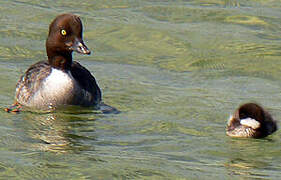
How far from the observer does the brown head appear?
1093cm

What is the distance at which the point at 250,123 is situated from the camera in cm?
998

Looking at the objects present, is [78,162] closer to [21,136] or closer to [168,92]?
[21,136]

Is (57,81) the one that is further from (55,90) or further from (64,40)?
(64,40)

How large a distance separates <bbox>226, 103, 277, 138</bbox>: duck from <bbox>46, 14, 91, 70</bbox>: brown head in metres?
2.19

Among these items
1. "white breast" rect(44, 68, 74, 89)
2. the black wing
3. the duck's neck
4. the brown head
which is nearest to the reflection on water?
"white breast" rect(44, 68, 74, 89)

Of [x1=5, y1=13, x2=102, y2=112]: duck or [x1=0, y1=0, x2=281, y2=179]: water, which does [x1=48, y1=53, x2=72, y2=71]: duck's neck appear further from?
[x1=0, y1=0, x2=281, y2=179]: water

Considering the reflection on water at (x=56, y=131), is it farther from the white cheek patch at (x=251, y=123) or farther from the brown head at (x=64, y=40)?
the white cheek patch at (x=251, y=123)

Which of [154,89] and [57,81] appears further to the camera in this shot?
[154,89]

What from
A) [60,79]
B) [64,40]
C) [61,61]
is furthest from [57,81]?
[64,40]

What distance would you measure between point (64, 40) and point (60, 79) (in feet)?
1.74

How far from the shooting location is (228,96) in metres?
11.8

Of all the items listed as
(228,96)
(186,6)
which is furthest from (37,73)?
(186,6)

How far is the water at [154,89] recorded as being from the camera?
8.50 meters

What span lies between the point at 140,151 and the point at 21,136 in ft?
4.79
